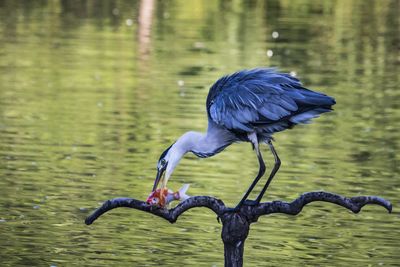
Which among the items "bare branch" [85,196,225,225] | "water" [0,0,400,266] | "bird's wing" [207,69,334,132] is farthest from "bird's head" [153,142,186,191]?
"water" [0,0,400,266]

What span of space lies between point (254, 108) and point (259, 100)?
69mm

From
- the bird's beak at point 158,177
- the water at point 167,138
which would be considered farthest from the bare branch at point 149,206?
the water at point 167,138

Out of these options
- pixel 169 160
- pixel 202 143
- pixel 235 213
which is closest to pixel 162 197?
pixel 169 160

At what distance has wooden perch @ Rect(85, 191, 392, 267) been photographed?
8.39 metres

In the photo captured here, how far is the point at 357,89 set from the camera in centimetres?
2312

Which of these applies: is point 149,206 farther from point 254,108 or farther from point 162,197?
point 254,108

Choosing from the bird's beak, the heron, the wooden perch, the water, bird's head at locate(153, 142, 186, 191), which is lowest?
the water

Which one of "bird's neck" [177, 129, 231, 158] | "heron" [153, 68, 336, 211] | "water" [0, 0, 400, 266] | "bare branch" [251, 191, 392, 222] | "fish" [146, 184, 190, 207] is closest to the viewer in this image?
"bare branch" [251, 191, 392, 222]

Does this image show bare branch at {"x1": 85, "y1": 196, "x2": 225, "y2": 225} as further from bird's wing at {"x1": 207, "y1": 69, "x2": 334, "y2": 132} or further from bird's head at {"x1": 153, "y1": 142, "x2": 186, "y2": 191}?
bird's wing at {"x1": 207, "y1": 69, "x2": 334, "y2": 132}

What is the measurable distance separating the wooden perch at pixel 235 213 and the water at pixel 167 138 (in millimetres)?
2618

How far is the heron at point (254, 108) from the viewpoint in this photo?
30.2 feet


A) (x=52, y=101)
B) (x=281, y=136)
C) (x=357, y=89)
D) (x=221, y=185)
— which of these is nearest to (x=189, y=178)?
(x=221, y=185)

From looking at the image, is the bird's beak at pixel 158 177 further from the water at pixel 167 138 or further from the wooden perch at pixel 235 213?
the water at pixel 167 138

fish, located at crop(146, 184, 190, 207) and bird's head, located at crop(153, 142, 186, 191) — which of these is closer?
fish, located at crop(146, 184, 190, 207)
